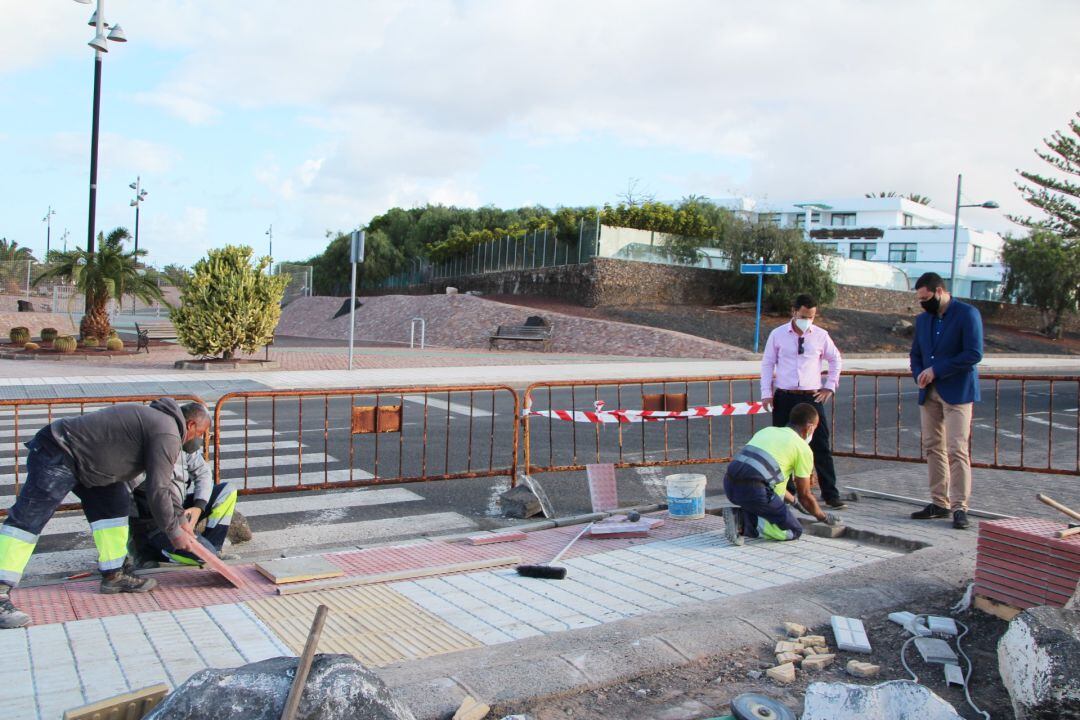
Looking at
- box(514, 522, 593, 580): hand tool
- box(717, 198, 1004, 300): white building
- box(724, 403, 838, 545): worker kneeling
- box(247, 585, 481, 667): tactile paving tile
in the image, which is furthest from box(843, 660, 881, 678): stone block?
box(717, 198, 1004, 300): white building

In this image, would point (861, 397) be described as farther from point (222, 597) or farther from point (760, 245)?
point (760, 245)

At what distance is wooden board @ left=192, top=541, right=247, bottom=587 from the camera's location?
5121 mm

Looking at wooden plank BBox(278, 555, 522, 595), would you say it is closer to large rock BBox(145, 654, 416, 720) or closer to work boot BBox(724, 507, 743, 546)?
work boot BBox(724, 507, 743, 546)

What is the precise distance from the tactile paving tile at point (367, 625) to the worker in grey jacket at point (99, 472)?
29.9 inches

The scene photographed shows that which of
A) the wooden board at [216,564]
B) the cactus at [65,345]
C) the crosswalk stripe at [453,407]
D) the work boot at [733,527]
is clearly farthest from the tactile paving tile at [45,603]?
the cactus at [65,345]

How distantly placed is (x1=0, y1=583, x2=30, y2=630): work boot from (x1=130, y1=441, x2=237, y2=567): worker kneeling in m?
0.93

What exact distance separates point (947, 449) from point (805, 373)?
4.07 ft

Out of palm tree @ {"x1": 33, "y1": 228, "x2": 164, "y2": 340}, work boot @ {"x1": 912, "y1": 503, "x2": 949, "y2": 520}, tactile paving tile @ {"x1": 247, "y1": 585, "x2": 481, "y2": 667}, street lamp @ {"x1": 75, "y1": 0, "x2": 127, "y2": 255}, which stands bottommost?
tactile paving tile @ {"x1": 247, "y1": 585, "x2": 481, "y2": 667}

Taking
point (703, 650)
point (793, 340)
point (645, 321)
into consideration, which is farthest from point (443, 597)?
point (645, 321)

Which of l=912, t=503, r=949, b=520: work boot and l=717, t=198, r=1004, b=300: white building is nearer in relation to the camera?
l=912, t=503, r=949, b=520: work boot

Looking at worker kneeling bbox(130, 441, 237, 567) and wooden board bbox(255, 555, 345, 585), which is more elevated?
worker kneeling bbox(130, 441, 237, 567)

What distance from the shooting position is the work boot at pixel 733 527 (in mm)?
6418

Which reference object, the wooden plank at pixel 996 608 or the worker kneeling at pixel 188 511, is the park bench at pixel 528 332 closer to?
the worker kneeling at pixel 188 511

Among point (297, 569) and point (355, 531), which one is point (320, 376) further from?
point (297, 569)
